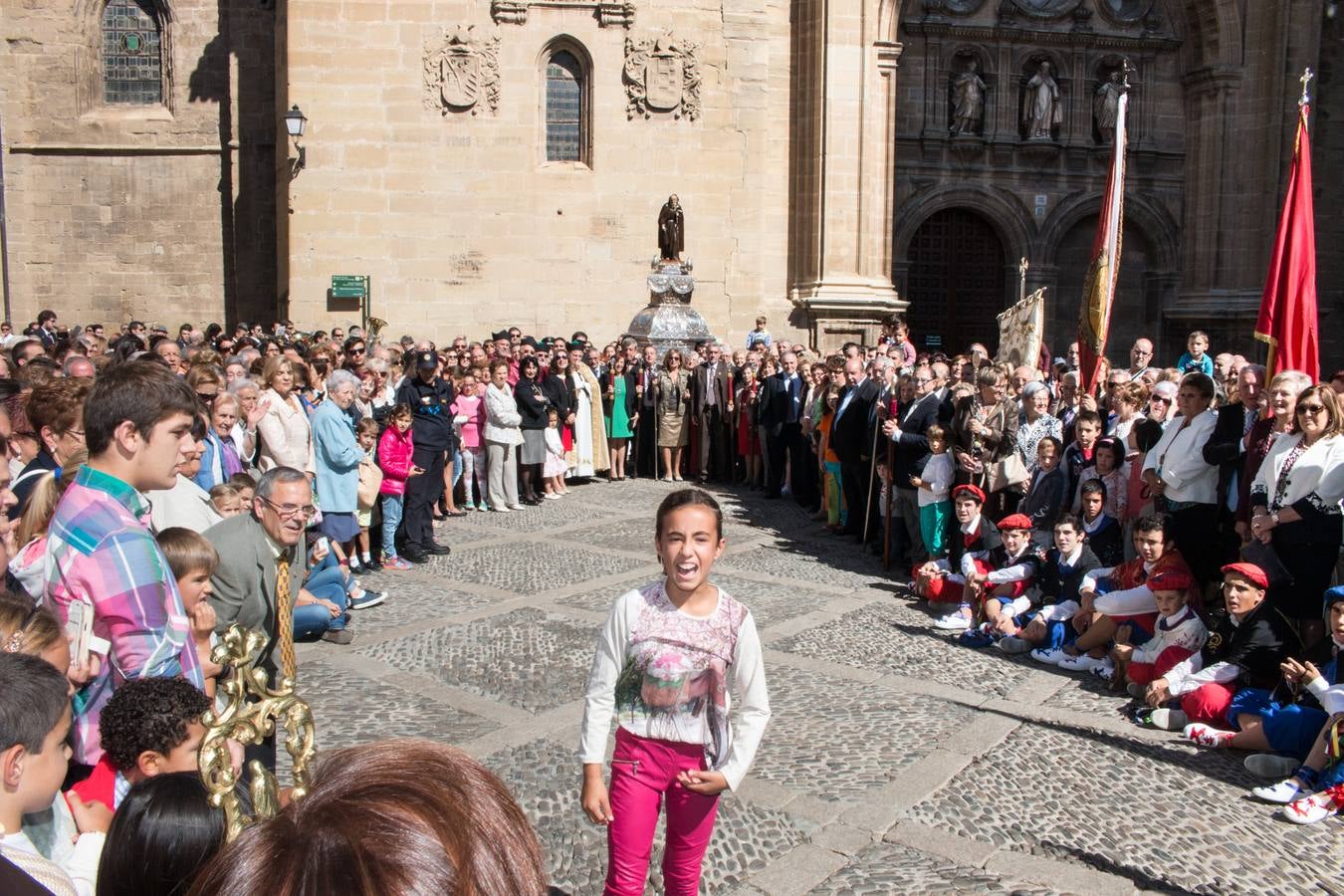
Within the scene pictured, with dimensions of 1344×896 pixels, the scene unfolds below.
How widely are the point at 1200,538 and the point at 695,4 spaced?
568 inches

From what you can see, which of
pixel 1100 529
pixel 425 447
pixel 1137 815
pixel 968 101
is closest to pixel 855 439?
pixel 1100 529

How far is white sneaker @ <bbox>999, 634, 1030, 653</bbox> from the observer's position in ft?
23.9

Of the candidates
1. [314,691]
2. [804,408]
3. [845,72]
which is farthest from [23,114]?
[314,691]

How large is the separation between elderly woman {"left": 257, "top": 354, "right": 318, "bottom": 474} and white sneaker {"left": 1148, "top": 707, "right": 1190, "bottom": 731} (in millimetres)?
6089

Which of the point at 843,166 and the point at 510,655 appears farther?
the point at 843,166

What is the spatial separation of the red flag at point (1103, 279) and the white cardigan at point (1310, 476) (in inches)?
153

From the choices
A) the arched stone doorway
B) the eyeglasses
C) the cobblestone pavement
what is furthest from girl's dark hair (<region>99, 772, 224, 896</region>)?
the arched stone doorway

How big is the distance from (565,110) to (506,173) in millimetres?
1609

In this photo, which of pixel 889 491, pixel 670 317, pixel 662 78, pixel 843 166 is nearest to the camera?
pixel 889 491

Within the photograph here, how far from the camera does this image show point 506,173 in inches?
731

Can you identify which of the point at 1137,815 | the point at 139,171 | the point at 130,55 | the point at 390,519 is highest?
the point at 130,55

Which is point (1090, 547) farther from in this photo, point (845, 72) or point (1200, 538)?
point (845, 72)

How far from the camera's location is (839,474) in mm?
11938

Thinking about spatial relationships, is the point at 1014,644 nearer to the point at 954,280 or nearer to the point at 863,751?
the point at 863,751
